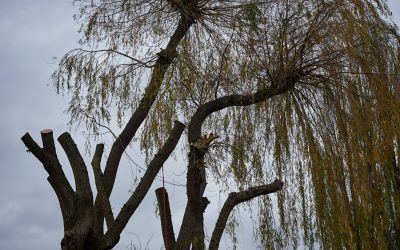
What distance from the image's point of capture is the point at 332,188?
6.34 meters

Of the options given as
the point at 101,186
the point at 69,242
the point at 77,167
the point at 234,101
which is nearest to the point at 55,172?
the point at 77,167

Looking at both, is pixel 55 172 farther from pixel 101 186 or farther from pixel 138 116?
pixel 138 116

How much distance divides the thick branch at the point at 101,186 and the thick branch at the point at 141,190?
13 cm

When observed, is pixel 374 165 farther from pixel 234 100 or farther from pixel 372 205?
pixel 234 100

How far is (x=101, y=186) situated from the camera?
6379 millimetres

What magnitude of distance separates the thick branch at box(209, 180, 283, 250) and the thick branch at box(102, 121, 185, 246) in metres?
0.76

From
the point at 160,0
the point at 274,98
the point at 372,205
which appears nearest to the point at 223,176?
the point at 274,98

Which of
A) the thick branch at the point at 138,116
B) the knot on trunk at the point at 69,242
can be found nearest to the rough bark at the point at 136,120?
the thick branch at the point at 138,116

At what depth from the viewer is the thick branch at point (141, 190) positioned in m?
6.03

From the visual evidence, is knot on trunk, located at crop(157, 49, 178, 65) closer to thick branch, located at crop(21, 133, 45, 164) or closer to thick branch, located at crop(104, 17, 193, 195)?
thick branch, located at crop(104, 17, 193, 195)

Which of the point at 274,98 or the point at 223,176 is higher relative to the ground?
the point at 274,98

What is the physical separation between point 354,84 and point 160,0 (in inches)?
97.3

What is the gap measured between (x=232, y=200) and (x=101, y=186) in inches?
52.1

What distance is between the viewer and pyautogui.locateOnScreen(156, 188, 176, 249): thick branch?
6.34 meters
